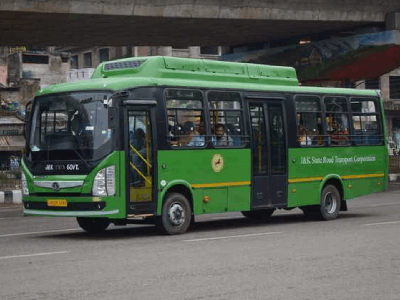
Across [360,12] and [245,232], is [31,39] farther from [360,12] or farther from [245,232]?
[245,232]

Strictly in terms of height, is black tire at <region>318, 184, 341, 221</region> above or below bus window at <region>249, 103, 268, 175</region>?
below

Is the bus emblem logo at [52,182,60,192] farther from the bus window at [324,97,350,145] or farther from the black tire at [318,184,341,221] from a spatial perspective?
the bus window at [324,97,350,145]

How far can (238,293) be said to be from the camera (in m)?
9.48

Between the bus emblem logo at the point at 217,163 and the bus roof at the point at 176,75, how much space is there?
1.29 m

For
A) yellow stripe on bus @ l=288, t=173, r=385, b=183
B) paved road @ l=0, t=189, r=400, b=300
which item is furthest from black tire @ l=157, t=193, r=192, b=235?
yellow stripe on bus @ l=288, t=173, r=385, b=183

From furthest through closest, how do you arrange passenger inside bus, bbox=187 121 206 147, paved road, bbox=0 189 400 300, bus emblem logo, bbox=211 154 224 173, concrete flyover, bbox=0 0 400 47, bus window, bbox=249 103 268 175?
concrete flyover, bbox=0 0 400 47 → bus window, bbox=249 103 268 175 → bus emblem logo, bbox=211 154 224 173 → passenger inside bus, bbox=187 121 206 147 → paved road, bbox=0 189 400 300

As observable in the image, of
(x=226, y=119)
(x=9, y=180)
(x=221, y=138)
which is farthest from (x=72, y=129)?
(x=9, y=180)

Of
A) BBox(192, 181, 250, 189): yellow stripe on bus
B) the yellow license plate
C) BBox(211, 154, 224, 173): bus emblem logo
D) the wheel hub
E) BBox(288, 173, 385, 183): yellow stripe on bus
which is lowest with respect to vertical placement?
the wheel hub

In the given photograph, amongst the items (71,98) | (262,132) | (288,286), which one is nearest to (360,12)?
(262,132)

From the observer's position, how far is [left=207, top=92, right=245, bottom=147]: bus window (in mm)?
17703

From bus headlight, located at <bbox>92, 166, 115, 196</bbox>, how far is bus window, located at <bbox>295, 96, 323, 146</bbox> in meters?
5.32

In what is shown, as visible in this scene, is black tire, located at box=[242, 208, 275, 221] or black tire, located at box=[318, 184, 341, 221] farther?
black tire, located at box=[242, 208, 275, 221]

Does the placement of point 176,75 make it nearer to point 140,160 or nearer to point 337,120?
point 140,160

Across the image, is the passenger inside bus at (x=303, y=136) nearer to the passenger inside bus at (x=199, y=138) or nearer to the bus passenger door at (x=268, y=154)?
the bus passenger door at (x=268, y=154)
